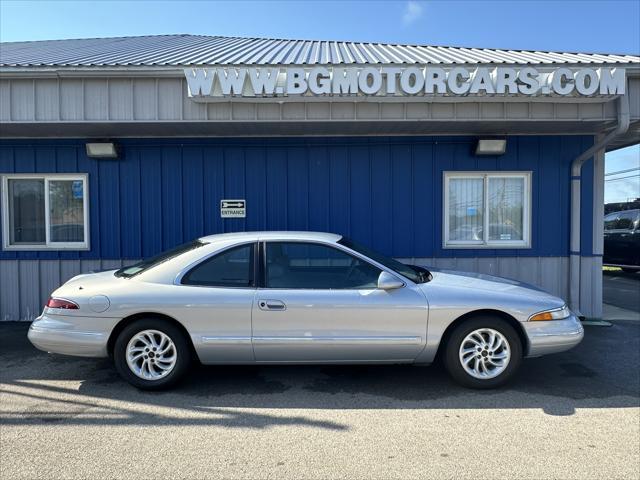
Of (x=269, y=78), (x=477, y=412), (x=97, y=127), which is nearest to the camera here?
(x=477, y=412)

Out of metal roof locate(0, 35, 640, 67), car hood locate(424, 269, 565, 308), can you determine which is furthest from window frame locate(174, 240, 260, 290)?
metal roof locate(0, 35, 640, 67)

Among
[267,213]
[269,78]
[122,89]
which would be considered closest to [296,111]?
[269,78]

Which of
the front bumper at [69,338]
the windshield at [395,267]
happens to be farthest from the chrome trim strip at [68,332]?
the windshield at [395,267]

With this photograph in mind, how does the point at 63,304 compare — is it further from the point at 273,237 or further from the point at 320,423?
the point at 320,423

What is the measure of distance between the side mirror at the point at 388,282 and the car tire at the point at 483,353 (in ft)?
2.30

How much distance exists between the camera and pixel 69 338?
4.30m

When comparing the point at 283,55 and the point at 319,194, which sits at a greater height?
the point at 283,55

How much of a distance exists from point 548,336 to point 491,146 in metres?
3.61

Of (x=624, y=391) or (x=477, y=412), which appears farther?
(x=624, y=391)

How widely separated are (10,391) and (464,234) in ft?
20.5

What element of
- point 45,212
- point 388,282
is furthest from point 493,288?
point 45,212

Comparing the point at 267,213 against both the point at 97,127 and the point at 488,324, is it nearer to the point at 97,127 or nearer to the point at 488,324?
the point at 97,127

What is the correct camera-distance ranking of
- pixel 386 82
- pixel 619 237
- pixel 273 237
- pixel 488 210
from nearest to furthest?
1. pixel 273 237
2. pixel 386 82
3. pixel 488 210
4. pixel 619 237

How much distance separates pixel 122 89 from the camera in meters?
6.07
